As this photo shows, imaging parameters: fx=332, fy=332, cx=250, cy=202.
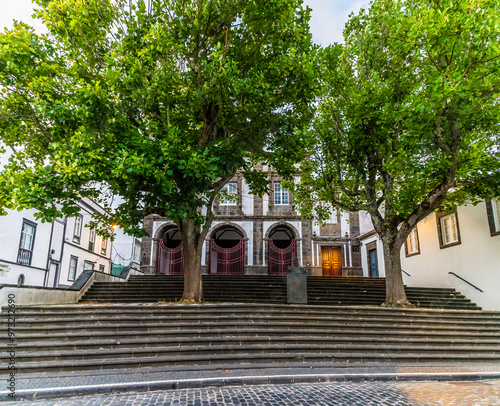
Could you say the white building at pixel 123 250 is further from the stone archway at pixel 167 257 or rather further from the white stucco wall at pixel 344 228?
the white stucco wall at pixel 344 228

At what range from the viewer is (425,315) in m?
10.2

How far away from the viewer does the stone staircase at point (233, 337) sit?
7.11 metres

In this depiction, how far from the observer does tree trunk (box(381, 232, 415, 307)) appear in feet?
37.8

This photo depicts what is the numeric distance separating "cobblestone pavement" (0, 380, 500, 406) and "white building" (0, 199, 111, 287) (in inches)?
277

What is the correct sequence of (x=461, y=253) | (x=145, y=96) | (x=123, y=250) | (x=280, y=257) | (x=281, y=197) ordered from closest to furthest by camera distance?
(x=145, y=96)
(x=461, y=253)
(x=280, y=257)
(x=281, y=197)
(x=123, y=250)

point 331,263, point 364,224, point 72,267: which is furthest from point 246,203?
point 72,267

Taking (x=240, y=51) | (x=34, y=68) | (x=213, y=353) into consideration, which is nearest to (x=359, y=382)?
(x=213, y=353)

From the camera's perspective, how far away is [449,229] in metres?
14.8

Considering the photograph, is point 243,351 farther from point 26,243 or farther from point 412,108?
point 26,243

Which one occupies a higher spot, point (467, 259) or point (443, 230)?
point (443, 230)

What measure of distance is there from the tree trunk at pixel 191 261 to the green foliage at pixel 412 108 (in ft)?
17.4

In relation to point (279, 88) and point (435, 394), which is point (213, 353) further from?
point (279, 88)

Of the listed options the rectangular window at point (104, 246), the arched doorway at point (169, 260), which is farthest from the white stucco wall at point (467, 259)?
the rectangular window at point (104, 246)

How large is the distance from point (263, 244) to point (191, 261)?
457 inches
